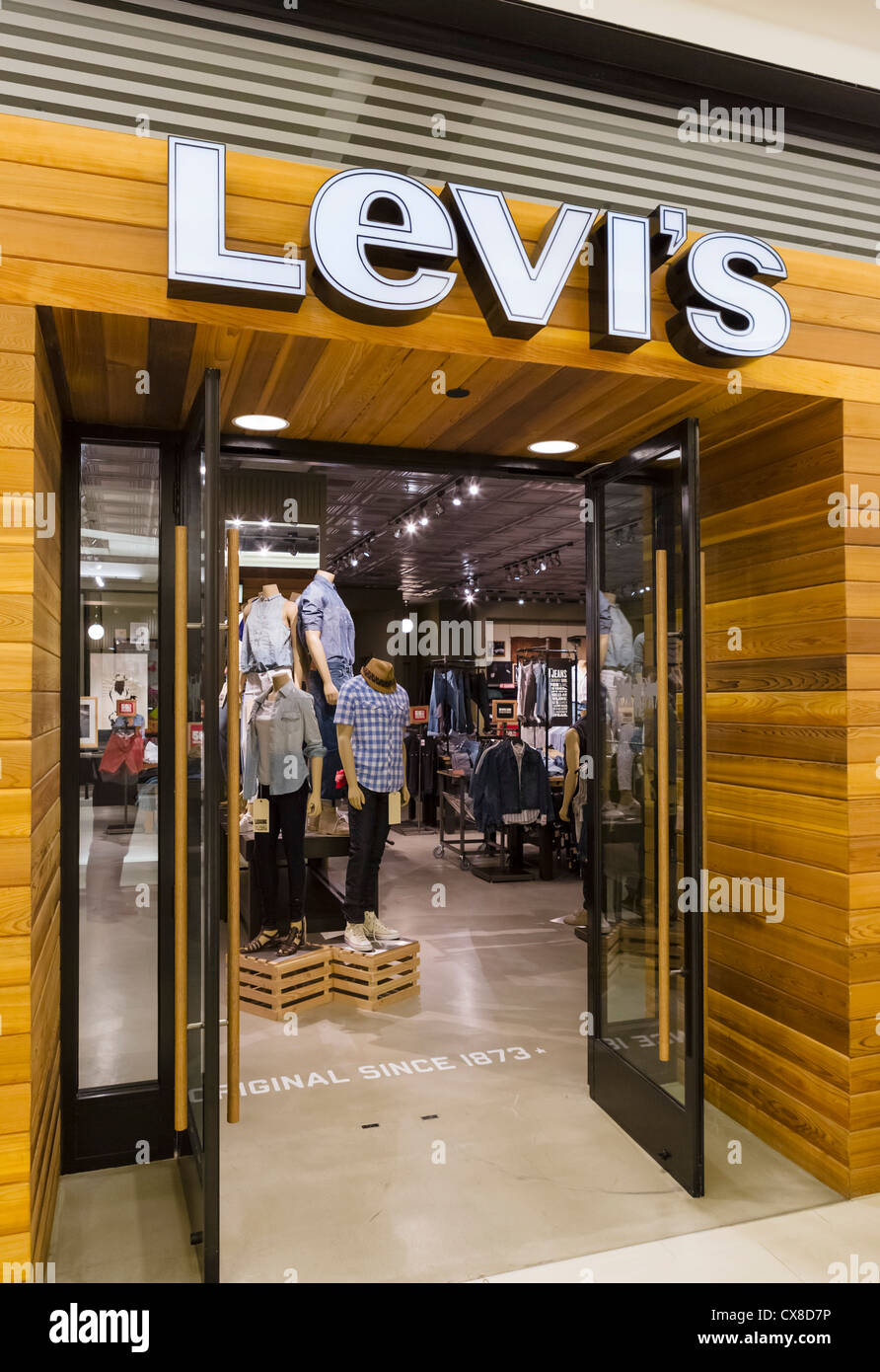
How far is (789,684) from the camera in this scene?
116 inches

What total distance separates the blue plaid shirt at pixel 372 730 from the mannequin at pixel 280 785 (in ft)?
0.65

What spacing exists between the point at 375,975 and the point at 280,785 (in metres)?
1.11

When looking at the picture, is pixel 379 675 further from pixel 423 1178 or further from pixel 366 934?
pixel 423 1178

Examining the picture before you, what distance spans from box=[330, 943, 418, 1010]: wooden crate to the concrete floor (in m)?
0.16

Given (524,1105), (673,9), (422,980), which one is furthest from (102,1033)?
(673,9)

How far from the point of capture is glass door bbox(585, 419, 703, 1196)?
2695 mm

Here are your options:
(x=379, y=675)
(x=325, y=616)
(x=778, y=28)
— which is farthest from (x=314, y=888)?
(x=778, y=28)

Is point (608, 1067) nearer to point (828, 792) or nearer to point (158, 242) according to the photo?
point (828, 792)

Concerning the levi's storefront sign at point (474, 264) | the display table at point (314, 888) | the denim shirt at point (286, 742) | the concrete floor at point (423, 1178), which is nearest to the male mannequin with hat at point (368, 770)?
the denim shirt at point (286, 742)

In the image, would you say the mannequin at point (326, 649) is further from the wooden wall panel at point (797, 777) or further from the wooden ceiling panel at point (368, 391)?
the wooden wall panel at point (797, 777)

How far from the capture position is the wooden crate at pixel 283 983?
4.33 meters

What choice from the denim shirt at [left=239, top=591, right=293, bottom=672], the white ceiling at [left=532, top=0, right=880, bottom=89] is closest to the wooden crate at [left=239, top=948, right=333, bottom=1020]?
the denim shirt at [left=239, top=591, right=293, bottom=672]

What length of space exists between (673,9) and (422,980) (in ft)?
15.0

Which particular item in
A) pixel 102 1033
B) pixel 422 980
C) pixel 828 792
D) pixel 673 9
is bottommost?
pixel 422 980
